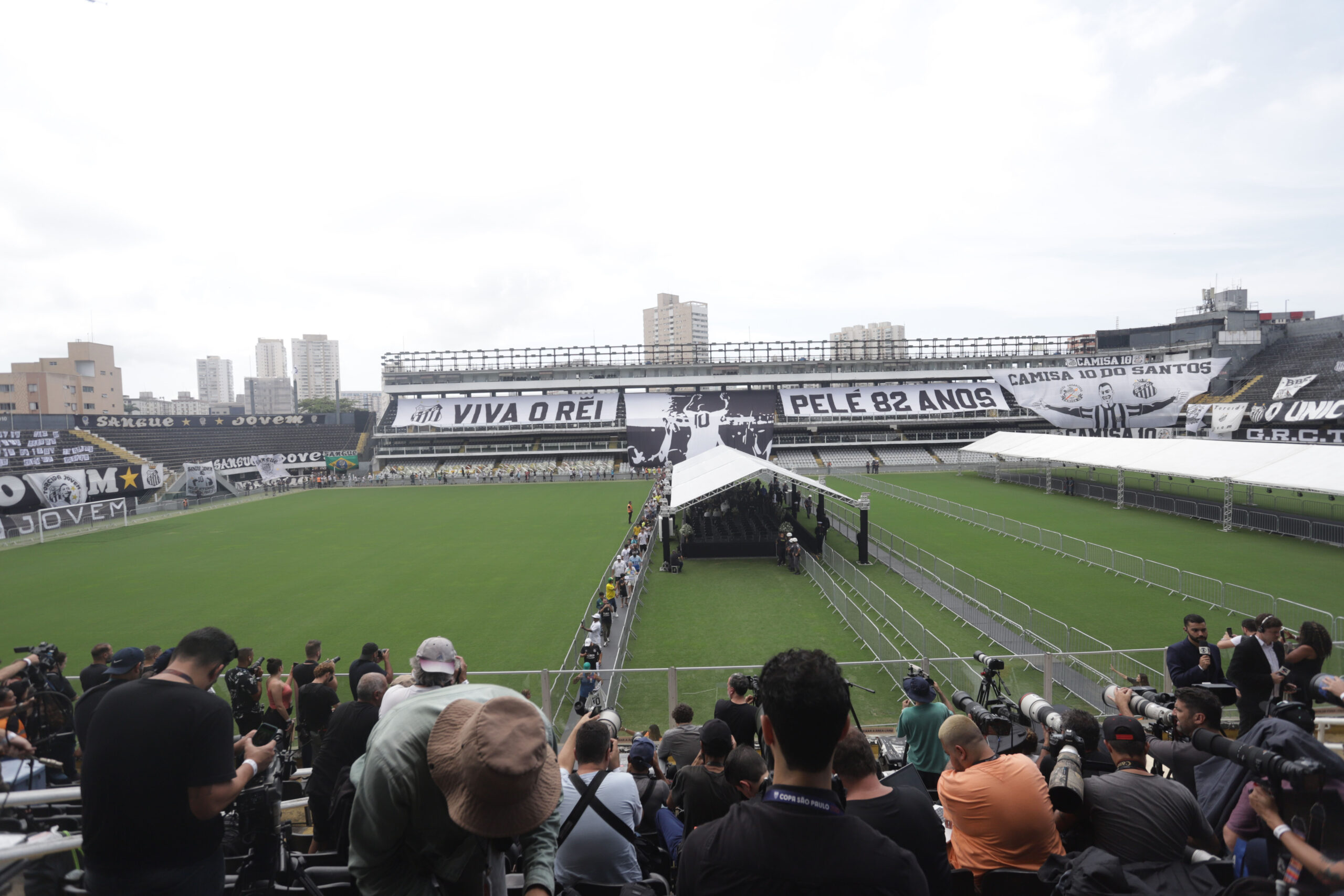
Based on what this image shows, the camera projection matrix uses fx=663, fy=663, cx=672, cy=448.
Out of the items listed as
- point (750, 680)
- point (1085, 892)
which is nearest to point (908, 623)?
point (750, 680)

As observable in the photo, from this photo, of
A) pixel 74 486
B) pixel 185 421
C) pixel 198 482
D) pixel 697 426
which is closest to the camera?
pixel 74 486

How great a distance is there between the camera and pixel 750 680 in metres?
6.26

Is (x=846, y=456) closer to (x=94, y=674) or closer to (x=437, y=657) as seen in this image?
(x=94, y=674)

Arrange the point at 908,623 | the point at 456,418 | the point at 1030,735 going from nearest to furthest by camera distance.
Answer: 1. the point at 1030,735
2. the point at 908,623
3. the point at 456,418

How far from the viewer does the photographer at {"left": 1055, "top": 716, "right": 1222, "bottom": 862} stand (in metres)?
3.03

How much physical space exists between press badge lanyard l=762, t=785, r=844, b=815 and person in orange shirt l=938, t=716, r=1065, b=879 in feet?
6.54

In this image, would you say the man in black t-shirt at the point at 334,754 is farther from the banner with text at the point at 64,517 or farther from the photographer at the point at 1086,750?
the banner with text at the point at 64,517

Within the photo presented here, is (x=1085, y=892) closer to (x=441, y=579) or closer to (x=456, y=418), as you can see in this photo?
(x=441, y=579)

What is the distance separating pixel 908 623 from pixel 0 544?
117 ft

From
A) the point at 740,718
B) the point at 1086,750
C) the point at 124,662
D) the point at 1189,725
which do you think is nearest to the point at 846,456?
the point at 740,718

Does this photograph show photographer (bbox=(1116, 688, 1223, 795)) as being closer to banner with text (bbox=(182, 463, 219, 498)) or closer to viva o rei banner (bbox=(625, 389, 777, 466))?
viva o rei banner (bbox=(625, 389, 777, 466))

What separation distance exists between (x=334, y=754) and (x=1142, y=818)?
4.68m

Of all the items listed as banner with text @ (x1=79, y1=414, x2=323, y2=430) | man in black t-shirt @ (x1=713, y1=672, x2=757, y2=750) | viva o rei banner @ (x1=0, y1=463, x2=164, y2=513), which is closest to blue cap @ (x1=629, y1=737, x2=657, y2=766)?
man in black t-shirt @ (x1=713, y1=672, x2=757, y2=750)

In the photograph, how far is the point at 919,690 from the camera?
521 cm
